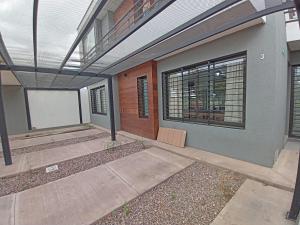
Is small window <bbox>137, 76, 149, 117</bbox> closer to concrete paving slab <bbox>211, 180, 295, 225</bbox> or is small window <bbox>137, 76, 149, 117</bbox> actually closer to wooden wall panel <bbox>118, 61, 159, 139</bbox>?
wooden wall panel <bbox>118, 61, 159, 139</bbox>

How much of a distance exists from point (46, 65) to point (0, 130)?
7.10ft

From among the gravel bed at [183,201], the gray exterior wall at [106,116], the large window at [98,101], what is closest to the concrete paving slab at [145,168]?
the gravel bed at [183,201]

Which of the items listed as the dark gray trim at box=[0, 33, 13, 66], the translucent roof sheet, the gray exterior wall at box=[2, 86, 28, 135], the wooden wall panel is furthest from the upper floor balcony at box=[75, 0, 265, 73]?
the gray exterior wall at box=[2, 86, 28, 135]

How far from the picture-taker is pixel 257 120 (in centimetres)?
301

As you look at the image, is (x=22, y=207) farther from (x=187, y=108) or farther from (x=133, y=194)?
(x=187, y=108)

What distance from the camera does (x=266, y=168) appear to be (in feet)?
9.51

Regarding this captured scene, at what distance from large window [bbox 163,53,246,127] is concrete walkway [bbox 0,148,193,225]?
1388 mm

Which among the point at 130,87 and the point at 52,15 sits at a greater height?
the point at 52,15

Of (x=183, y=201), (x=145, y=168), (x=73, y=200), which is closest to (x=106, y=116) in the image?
(x=145, y=168)

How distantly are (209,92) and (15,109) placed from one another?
9.61 m

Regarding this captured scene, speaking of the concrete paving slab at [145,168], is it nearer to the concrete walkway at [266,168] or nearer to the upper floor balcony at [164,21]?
the concrete walkway at [266,168]

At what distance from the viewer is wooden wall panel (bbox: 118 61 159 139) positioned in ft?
16.9

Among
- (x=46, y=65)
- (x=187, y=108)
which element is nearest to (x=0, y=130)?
(x=46, y=65)

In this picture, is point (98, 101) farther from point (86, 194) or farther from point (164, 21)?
point (164, 21)
